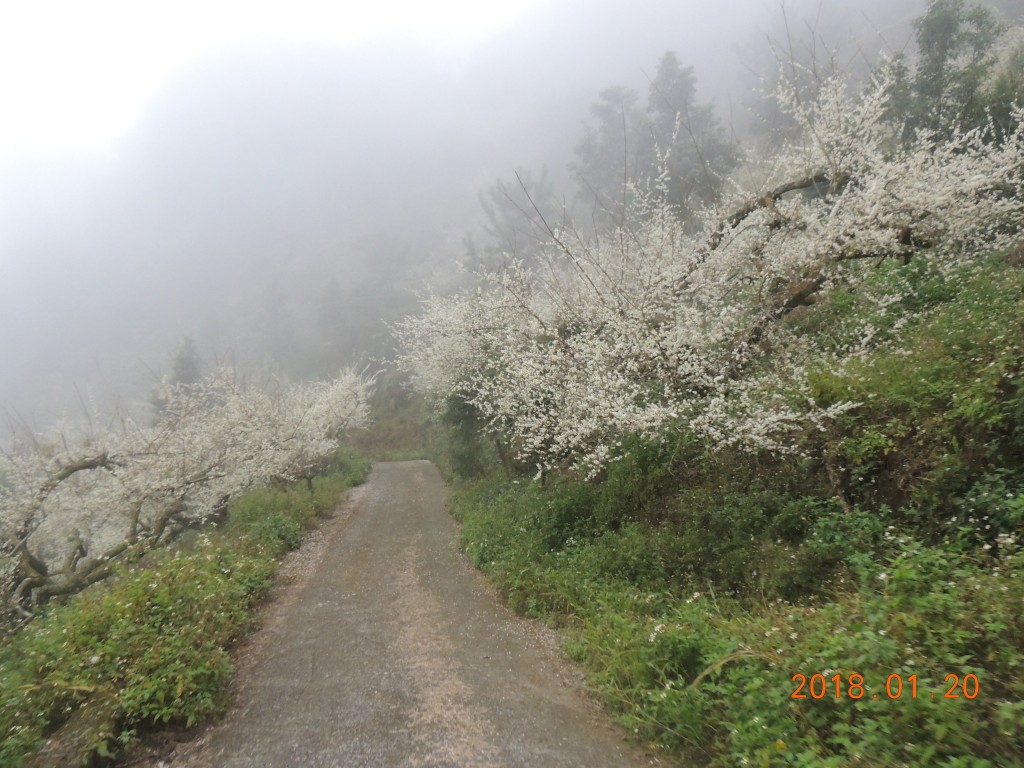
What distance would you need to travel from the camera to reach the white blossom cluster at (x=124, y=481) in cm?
985

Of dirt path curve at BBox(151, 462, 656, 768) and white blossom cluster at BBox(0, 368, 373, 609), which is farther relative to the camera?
white blossom cluster at BBox(0, 368, 373, 609)

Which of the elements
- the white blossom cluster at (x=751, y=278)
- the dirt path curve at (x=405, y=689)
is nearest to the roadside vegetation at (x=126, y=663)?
the dirt path curve at (x=405, y=689)

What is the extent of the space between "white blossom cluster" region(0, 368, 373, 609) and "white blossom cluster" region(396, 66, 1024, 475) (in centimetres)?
830

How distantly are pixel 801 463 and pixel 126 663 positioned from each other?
7.45 meters

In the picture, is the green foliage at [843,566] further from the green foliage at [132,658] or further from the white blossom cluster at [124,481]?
the white blossom cluster at [124,481]

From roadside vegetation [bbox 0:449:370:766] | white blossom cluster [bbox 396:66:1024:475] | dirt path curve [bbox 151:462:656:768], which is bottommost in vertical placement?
dirt path curve [bbox 151:462:656:768]

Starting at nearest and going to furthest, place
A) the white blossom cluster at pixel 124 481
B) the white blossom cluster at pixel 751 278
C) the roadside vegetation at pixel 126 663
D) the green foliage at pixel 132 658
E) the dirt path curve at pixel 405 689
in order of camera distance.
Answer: the dirt path curve at pixel 405 689 < the roadside vegetation at pixel 126 663 < the green foliage at pixel 132 658 < the white blossom cluster at pixel 751 278 < the white blossom cluster at pixel 124 481

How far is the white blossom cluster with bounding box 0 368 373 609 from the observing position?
9.85 metres

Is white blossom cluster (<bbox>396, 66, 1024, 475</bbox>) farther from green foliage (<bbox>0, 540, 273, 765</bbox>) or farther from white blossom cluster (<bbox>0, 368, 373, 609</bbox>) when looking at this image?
white blossom cluster (<bbox>0, 368, 373, 609</bbox>)

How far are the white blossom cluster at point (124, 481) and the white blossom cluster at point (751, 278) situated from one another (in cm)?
830
